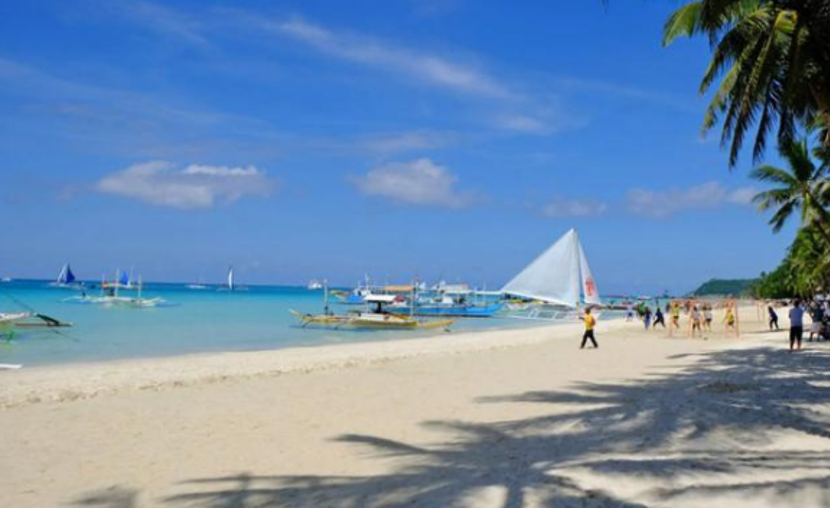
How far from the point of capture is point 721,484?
4.83m

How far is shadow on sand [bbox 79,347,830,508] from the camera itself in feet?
15.4

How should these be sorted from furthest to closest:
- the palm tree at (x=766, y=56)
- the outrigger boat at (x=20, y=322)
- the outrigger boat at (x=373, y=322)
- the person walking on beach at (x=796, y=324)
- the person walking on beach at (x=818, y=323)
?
the outrigger boat at (x=373, y=322) < the outrigger boat at (x=20, y=322) < the person walking on beach at (x=818, y=323) < the person walking on beach at (x=796, y=324) < the palm tree at (x=766, y=56)

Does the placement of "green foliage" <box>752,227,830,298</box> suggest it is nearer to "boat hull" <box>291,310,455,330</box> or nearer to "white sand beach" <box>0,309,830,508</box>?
"boat hull" <box>291,310,455,330</box>

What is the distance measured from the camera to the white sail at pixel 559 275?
141 feet

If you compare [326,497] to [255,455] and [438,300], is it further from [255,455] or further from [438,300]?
[438,300]

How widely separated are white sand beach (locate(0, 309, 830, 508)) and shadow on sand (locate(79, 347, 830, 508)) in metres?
0.02

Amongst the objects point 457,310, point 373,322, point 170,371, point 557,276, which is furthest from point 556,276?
point 170,371

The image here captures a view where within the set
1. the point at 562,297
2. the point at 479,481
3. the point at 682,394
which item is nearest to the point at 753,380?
the point at 682,394

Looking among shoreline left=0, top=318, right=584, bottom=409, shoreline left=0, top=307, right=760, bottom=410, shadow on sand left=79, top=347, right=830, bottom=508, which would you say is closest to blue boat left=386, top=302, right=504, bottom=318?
shoreline left=0, top=307, right=760, bottom=410

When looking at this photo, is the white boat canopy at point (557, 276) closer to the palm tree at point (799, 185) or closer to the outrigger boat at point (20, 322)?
the palm tree at point (799, 185)

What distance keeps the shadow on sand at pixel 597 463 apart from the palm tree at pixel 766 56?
508cm

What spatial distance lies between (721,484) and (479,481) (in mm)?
1784

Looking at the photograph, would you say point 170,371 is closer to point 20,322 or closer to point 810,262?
point 20,322

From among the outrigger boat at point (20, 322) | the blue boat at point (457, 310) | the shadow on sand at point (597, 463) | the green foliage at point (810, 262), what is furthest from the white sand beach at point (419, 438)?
the blue boat at point (457, 310)
